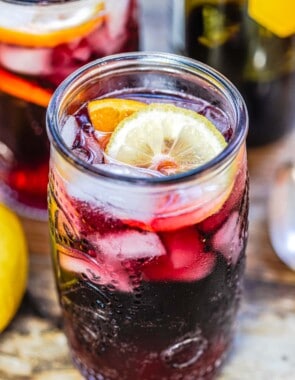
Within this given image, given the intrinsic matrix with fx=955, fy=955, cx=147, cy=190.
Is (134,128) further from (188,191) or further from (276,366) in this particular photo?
(276,366)

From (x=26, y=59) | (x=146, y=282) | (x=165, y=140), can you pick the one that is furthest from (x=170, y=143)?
(x=26, y=59)

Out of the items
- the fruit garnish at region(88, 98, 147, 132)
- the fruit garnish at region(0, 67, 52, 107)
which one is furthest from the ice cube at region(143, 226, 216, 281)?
the fruit garnish at region(0, 67, 52, 107)

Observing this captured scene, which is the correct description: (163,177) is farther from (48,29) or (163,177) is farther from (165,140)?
(48,29)

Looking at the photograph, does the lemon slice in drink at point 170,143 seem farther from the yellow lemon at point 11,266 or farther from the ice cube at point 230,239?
the yellow lemon at point 11,266

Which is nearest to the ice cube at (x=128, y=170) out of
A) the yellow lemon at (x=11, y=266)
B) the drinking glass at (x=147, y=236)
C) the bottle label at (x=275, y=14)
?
the drinking glass at (x=147, y=236)

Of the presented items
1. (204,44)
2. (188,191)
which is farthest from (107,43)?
(188,191)

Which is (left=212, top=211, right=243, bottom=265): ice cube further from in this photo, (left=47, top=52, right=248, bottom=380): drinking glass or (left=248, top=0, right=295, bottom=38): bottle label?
(left=248, top=0, right=295, bottom=38): bottle label
